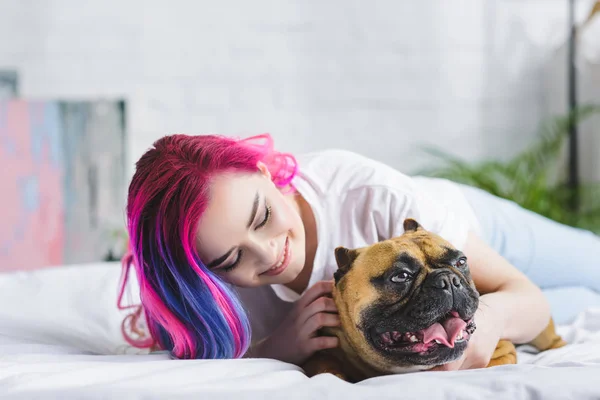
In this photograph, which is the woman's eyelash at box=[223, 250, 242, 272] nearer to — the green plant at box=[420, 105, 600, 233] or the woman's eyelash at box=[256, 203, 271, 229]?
the woman's eyelash at box=[256, 203, 271, 229]

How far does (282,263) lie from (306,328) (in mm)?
117

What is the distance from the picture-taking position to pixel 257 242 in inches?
36.7

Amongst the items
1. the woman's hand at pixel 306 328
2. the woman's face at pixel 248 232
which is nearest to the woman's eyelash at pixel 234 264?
the woman's face at pixel 248 232

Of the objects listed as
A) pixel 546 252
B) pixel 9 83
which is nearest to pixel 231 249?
pixel 546 252

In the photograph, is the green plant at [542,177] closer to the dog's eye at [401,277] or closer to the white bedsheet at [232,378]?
the white bedsheet at [232,378]

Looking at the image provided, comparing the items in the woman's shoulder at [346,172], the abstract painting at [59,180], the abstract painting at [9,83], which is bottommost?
the abstract painting at [59,180]

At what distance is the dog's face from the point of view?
0.74 m

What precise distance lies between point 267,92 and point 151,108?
464 mm

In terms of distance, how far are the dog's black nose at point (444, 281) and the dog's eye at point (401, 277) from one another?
3 centimetres

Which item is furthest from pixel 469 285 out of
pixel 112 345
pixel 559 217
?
pixel 559 217

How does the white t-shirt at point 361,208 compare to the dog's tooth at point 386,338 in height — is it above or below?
above

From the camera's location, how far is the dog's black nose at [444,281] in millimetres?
740

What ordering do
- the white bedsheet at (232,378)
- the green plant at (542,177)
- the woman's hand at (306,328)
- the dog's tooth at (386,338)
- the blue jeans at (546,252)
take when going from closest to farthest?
the white bedsheet at (232,378) → the dog's tooth at (386,338) → the woman's hand at (306,328) → the blue jeans at (546,252) → the green plant at (542,177)

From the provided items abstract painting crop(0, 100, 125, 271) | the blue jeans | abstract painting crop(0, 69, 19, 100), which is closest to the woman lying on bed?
the blue jeans
